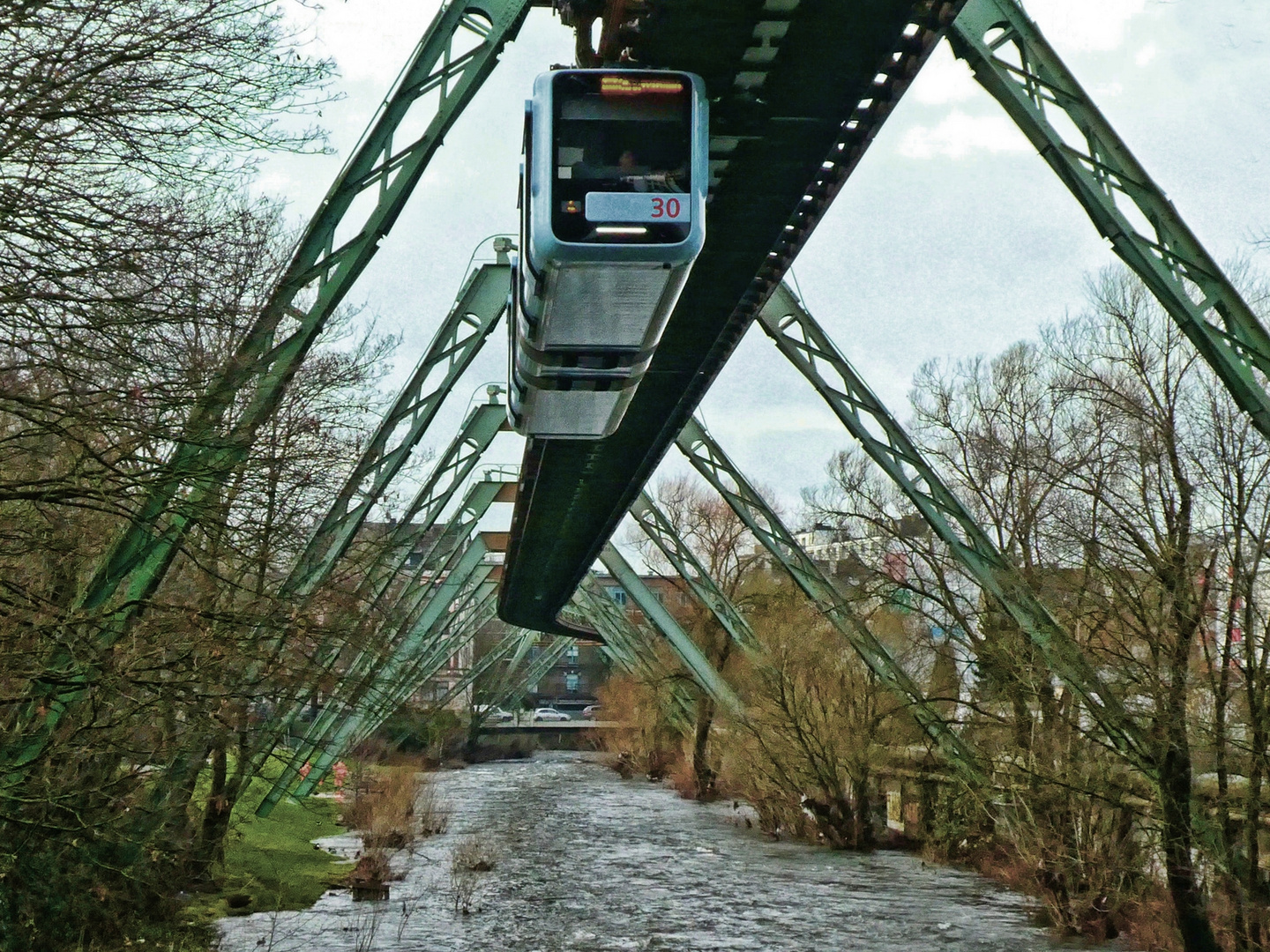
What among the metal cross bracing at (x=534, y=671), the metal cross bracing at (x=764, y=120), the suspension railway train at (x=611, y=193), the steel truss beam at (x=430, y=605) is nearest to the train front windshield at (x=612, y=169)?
the suspension railway train at (x=611, y=193)

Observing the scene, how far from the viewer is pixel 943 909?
21.7 metres

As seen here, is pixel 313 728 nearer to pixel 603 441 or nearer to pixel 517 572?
pixel 517 572

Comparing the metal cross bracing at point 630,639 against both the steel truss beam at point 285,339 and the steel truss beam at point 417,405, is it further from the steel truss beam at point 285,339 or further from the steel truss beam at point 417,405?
the steel truss beam at point 285,339

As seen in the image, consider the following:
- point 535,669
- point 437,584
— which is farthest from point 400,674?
point 535,669

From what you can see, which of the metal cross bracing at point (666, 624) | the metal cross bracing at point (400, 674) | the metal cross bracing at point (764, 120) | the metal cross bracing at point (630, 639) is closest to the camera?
the metal cross bracing at point (764, 120)

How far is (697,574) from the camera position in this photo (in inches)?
1282

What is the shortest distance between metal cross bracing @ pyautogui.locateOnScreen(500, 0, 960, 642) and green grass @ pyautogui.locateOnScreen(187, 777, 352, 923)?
22.4 ft

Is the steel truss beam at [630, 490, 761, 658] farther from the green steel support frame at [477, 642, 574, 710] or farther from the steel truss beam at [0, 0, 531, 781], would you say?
the green steel support frame at [477, 642, 574, 710]

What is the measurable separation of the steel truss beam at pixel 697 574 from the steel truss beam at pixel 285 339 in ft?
58.1

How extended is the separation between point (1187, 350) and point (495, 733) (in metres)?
68.5

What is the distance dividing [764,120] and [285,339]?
468 centimetres

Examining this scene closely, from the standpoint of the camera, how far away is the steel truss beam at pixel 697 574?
2995 cm

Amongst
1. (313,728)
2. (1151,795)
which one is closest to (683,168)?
(1151,795)

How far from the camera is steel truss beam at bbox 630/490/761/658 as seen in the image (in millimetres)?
29953
